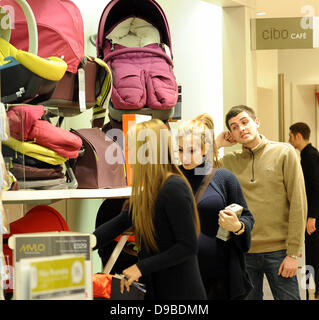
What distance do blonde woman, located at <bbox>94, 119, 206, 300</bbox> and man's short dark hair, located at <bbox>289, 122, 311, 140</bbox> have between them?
2.36 meters

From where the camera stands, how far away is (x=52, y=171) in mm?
1998

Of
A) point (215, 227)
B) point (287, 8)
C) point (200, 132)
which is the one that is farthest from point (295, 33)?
point (215, 227)

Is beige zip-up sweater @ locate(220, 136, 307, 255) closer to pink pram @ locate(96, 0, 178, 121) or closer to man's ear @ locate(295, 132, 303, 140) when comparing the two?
pink pram @ locate(96, 0, 178, 121)

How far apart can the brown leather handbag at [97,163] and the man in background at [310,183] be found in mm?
1665

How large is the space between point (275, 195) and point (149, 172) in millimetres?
1241

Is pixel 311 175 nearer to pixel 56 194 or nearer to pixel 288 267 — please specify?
pixel 288 267

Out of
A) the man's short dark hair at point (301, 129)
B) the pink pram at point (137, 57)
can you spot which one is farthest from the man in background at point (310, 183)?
the pink pram at point (137, 57)

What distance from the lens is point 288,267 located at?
2.61 meters

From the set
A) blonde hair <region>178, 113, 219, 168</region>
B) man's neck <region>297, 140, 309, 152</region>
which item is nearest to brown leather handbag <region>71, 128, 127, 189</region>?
blonde hair <region>178, 113, 219, 168</region>

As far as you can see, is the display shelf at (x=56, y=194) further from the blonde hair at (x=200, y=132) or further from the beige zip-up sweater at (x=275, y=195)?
the beige zip-up sweater at (x=275, y=195)

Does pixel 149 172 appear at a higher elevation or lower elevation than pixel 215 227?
higher

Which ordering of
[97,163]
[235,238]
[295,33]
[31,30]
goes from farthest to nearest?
[295,33]
[97,163]
[235,238]
[31,30]

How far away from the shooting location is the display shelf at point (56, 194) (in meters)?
1.75
